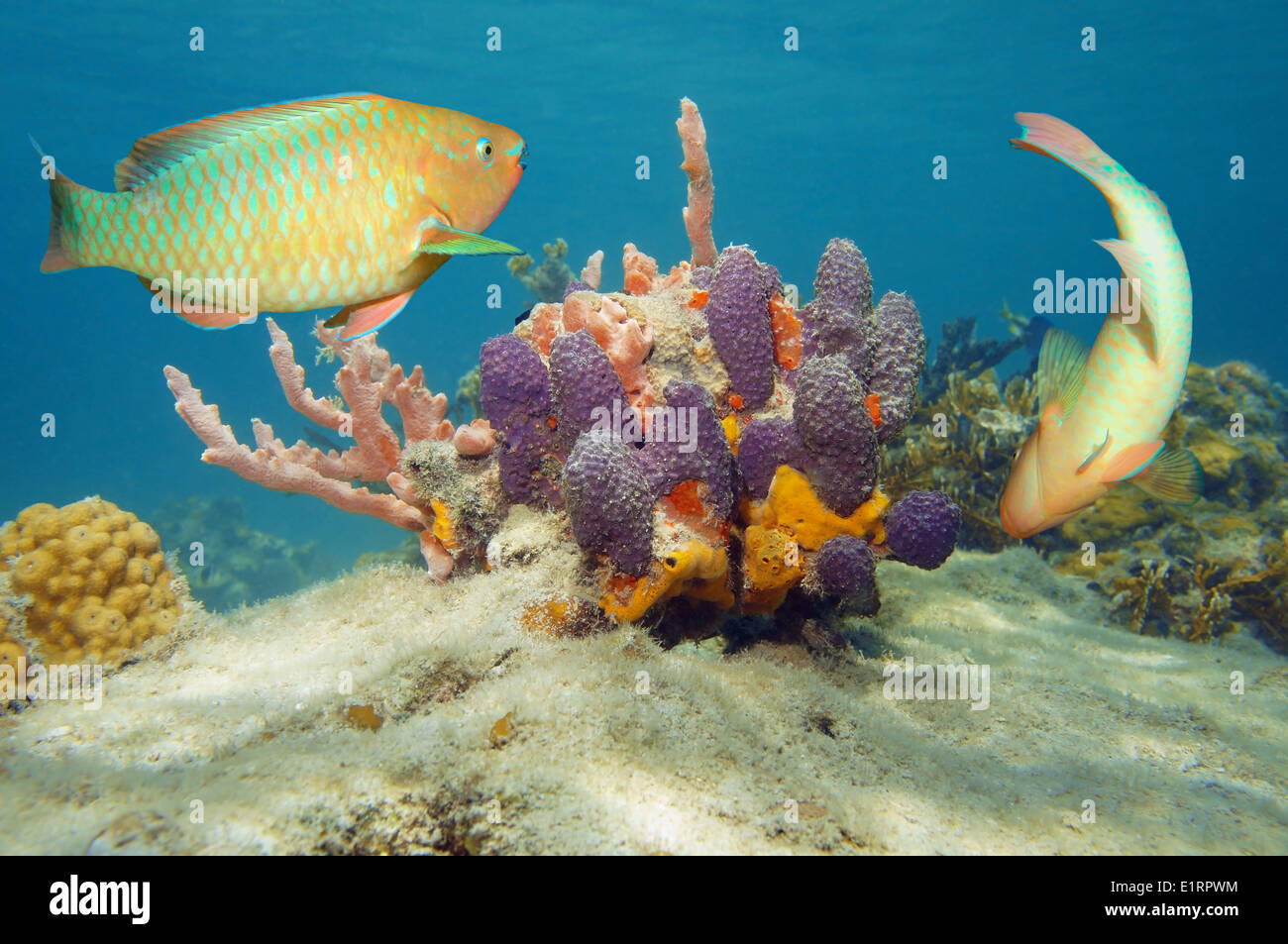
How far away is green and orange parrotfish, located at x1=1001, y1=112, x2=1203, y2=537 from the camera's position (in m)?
2.18

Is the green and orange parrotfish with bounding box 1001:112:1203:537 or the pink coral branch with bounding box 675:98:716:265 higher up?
the pink coral branch with bounding box 675:98:716:265

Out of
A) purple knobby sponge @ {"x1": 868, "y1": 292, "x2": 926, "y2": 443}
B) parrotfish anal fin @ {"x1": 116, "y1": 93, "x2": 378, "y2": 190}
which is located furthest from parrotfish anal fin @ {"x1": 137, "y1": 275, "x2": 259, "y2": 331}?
purple knobby sponge @ {"x1": 868, "y1": 292, "x2": 926, "y2": 443}

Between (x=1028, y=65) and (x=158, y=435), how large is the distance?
81.5 meters

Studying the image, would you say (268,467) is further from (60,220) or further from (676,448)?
(676,448)

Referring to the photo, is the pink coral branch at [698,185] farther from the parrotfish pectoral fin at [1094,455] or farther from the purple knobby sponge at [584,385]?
the parrotfish pectoral fin at [1094,455]

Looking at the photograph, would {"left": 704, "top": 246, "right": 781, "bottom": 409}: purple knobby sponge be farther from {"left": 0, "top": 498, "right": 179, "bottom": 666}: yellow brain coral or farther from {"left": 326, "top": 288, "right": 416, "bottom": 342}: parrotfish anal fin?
{"left": 0, "top": 498, "right": 179, "bottom": 666}: yellow brain coral

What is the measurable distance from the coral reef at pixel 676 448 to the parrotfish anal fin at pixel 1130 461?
2.55 feet

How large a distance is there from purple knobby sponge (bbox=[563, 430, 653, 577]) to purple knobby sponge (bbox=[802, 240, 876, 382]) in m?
1.48

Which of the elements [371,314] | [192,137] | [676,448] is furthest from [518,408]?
[192,137]

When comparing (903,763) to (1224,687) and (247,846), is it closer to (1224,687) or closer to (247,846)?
(247,846)

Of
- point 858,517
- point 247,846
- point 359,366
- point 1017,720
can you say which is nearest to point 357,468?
point 359,366

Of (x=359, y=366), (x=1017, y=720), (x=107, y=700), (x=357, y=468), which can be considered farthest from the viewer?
(x=357, y=468)

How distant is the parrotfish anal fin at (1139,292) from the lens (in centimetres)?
221

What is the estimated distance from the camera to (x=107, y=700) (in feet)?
9.18
